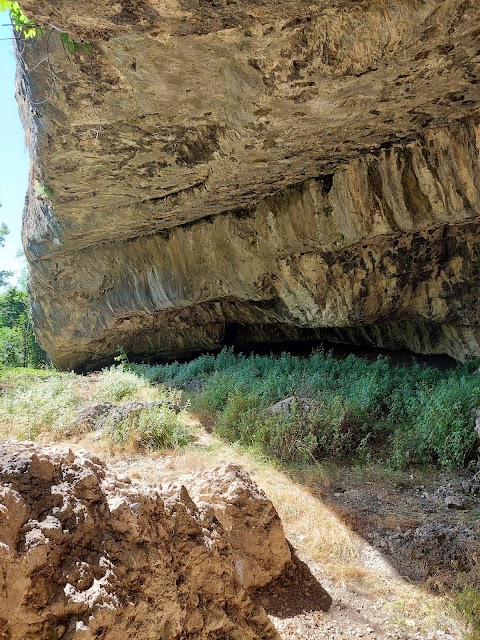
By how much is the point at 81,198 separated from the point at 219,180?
2029mm

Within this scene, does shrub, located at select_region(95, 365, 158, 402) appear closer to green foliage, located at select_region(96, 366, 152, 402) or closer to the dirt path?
green foliage, located at select_region(96, 366, 152, 402)

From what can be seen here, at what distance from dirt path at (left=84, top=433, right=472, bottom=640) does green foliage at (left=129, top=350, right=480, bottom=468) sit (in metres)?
0.50

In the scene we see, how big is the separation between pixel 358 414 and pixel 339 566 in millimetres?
2857

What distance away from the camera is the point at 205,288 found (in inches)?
357

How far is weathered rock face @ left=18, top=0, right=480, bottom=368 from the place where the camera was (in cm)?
291

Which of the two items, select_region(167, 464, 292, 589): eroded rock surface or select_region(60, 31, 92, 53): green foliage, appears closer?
select_region(167, 464, 292, 589): eroded rock surface

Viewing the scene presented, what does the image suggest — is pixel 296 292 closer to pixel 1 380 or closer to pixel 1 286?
pixel 1 380

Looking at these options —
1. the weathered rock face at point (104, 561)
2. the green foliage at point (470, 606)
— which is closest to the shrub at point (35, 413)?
the weathered rock face at point (104, 561)

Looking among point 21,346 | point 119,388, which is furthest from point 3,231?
point 119,388

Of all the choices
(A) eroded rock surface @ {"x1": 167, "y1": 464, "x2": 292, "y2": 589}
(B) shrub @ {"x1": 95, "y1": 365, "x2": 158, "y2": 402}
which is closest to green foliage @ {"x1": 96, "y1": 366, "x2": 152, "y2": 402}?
(B) shrub @ {"x1": 95, "y1": 365, "x2": 158, "y2": 402}

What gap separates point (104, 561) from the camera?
182cm

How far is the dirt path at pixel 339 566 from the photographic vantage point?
107 inches

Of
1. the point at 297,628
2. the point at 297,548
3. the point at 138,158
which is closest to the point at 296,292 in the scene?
the point at 138,158

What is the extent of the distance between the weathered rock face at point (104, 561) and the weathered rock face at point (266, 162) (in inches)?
84.6
